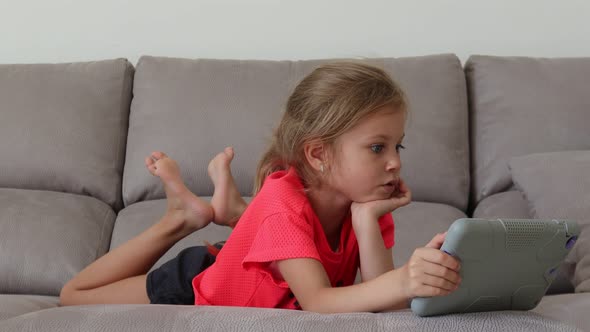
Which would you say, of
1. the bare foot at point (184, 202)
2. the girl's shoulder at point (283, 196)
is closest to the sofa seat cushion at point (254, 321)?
the girl's shoulder at point (283, 196)

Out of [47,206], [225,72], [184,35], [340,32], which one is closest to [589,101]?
[340,32]

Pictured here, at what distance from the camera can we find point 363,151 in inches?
56.7

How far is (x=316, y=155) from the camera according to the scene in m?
1.51

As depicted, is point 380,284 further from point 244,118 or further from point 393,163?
point 244,118

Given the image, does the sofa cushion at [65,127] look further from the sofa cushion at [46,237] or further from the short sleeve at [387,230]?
the short sleeve at [387,230]

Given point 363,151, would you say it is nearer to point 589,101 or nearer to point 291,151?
point 291,151

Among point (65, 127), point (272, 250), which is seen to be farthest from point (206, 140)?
point (272, 250)

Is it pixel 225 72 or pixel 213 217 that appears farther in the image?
pixel 225 72

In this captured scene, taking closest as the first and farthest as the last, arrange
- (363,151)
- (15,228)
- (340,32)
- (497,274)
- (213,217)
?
(497,274) < (363,151) < (213,217) < (15,228) < (340,32)

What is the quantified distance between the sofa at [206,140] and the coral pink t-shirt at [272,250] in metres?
0.41

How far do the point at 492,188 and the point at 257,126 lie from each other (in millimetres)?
637

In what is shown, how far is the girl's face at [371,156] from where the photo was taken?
1.43 meters

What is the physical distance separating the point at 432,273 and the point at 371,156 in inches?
14.8

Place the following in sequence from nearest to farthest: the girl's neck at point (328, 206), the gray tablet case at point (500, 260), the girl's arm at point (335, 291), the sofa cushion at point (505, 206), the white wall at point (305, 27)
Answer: the gray tablet case at point (500, 260) < the girl's arm at point (335, 291) < the girl's neck at point (328, 206) < the sofa cushion at point (505, 206) < the white wall at point (305, 27)
